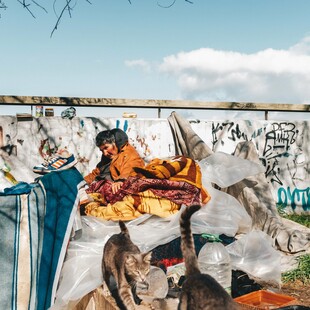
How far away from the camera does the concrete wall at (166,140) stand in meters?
7.30

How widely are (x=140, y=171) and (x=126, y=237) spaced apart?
54.9 inches

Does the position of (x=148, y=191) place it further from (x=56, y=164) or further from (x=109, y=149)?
(x=109, y=149)

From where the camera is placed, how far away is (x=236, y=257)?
4297mm

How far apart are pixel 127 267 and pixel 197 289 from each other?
87cm

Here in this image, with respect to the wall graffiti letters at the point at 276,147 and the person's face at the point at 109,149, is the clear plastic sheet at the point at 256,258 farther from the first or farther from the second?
the wall graffiti letters at the point at 276,147

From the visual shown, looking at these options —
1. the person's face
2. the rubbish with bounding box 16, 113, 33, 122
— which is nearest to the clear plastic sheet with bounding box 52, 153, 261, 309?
the person's face

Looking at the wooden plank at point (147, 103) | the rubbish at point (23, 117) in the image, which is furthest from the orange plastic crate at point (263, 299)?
the rubbish at point (23, 117)

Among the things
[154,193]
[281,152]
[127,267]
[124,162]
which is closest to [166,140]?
[281,152]

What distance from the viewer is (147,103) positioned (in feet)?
25.4

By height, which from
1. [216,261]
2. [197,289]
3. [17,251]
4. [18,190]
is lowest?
[216,261]

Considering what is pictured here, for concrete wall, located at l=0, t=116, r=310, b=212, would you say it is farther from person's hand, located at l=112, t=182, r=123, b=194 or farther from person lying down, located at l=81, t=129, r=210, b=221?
person's hand, located at l=112, t=182, r=123, b=194

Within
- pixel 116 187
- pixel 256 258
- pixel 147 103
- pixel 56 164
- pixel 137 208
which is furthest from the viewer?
pixel 147 103

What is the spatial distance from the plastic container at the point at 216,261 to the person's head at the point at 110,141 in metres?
2.09

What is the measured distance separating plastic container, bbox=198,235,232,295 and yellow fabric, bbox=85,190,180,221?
2.68ft
